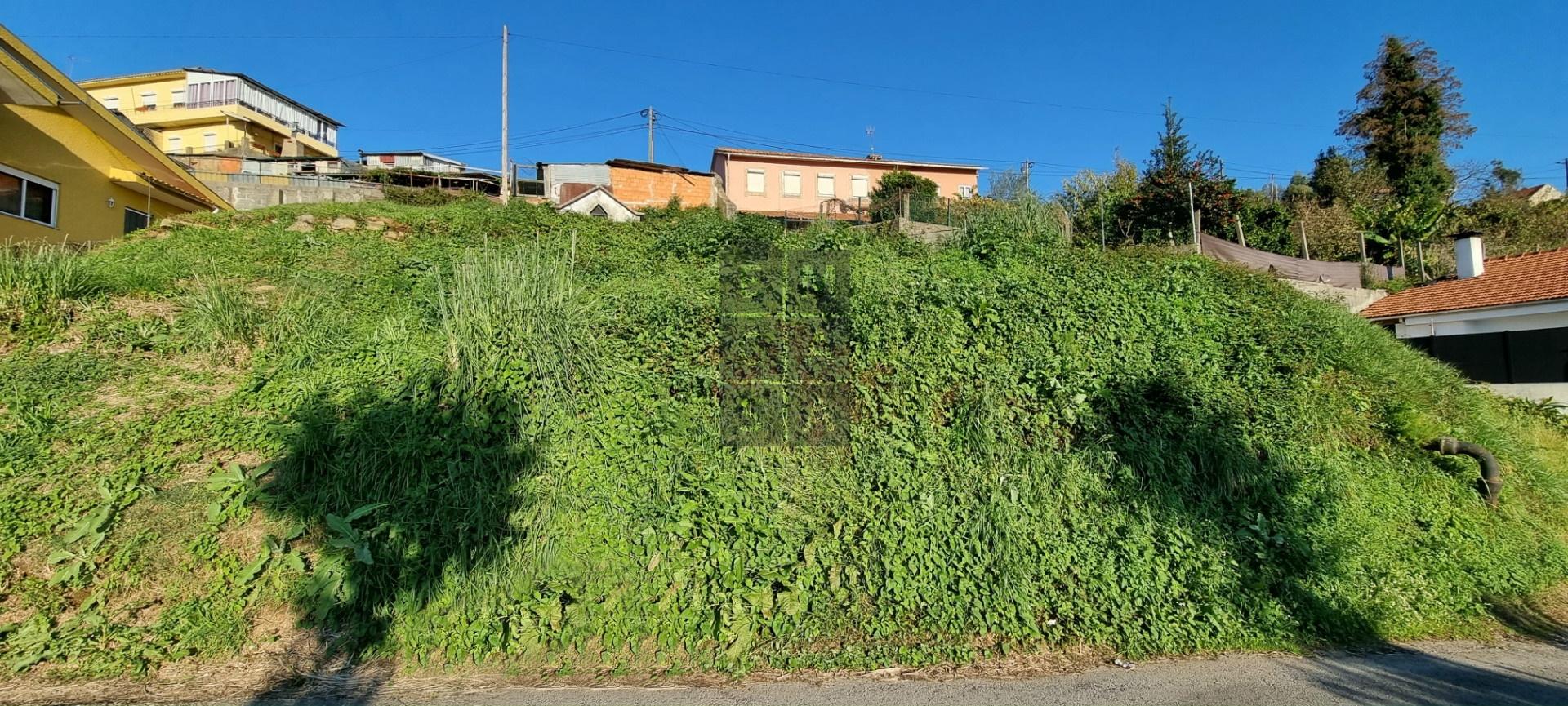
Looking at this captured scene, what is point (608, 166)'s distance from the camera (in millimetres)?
28000

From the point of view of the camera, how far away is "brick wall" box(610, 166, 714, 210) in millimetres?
26906

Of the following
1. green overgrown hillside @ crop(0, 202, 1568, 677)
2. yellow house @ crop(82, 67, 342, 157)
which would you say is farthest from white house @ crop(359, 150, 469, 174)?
green overgrown hillside @ crop(0, 202, 1568, 677)

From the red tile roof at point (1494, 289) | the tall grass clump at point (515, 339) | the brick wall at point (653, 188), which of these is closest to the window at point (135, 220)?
the tall grass clump at point (515, 339)

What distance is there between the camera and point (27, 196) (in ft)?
35.8

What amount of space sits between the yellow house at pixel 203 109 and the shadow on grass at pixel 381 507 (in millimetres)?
45411

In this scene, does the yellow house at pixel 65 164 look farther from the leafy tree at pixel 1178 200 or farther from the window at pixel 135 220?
the leafy tree at pixel 1178 200

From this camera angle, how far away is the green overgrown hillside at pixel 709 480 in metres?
4.08

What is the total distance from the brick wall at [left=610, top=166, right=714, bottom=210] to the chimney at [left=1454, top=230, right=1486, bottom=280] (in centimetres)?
2164

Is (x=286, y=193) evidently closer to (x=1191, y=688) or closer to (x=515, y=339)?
(x=515, y=339)

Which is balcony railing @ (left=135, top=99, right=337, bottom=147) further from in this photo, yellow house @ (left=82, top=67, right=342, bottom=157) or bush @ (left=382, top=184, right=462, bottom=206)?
bush @ (left=382, top=184, right=462, bottom=206)

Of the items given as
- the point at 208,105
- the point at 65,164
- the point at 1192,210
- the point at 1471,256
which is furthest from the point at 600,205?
the point at 208,105

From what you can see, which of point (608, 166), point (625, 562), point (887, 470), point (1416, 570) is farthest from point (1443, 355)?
point (608, 166)

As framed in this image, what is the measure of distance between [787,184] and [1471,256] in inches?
1049

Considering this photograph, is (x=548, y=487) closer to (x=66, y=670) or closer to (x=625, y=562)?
(x=625, y=562)
